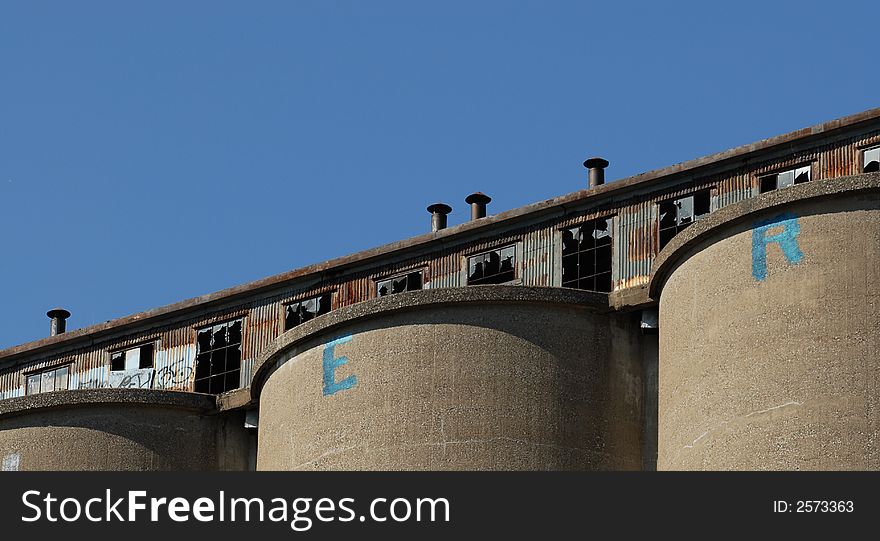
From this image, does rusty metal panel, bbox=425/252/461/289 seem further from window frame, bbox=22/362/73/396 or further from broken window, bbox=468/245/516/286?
window frame, bbox=22/362/73/396

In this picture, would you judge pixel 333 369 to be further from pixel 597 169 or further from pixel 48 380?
pixel 48 380

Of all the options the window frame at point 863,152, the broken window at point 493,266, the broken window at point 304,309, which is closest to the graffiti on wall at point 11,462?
the broken window at point 304,309

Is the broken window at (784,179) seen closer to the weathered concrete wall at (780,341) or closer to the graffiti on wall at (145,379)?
the weathered concrete wall at (780,341)

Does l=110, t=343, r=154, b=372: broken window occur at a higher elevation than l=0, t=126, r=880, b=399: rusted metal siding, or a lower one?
lower

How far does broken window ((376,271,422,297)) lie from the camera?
156ft

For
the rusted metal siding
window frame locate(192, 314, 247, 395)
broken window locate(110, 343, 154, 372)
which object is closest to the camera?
the rusted metal siding

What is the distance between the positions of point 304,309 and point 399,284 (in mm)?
2295

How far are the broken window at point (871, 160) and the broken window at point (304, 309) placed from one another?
1138 centimetres

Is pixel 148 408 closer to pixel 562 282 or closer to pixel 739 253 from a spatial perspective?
pixel 562 282

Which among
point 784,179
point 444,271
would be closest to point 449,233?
point 444,271

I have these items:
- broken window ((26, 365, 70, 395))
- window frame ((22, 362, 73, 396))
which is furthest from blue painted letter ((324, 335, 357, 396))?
broken window ((26, 365, 70, 395))

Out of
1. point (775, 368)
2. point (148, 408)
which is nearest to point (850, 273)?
point (775, 368)

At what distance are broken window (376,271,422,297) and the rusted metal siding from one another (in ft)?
0.39

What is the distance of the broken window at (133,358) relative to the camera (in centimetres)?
5125
